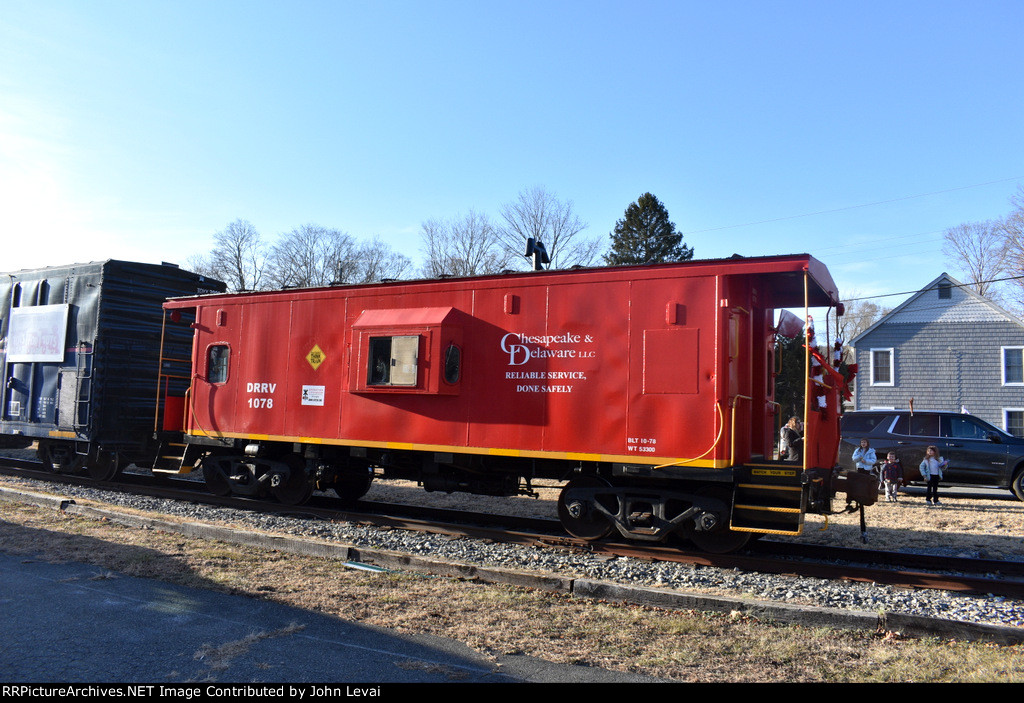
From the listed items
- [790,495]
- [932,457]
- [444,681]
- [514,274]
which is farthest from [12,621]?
[932,457]

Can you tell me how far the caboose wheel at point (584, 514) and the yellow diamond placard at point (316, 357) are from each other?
159 inches

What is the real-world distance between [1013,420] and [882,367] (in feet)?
16.6

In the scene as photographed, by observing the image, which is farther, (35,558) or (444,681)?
(35,558)

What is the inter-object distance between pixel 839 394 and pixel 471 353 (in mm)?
4581

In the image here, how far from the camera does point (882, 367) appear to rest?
30344 millimetres

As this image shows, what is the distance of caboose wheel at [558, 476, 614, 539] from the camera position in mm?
8289

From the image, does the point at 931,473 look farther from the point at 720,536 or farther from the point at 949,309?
the point at 949,309

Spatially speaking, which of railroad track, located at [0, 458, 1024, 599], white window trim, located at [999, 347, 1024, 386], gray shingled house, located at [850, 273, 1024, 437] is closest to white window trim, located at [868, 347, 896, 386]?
gray shingled house, located at [850, 273, 1024, 437]

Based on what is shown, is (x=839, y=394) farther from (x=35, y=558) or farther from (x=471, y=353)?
(x=35, y=558)

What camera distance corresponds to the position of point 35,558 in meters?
6.95

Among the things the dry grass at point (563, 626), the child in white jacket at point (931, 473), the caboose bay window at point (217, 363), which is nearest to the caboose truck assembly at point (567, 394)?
the caboose bay window at point (217, 363)

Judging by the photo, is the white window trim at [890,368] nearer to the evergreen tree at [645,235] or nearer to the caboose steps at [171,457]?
the evergreen tree at [645,235]

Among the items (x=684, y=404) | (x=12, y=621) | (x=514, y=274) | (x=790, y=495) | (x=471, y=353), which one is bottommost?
(x=12, y=621)

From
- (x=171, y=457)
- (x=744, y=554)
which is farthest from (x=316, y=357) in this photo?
(x=744, y=554)
